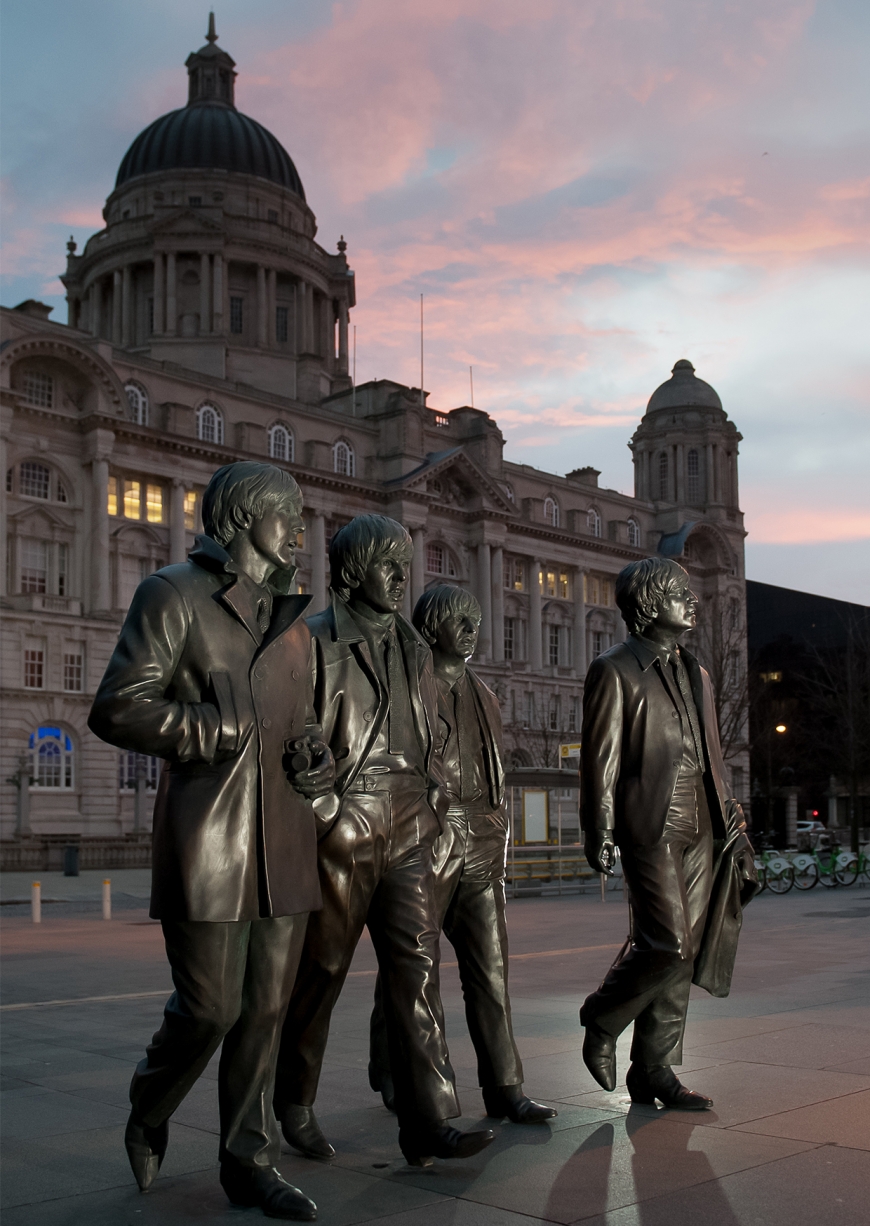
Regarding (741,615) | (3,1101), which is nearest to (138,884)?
(3,1101)

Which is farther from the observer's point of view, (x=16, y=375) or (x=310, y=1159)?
(x=16, y=375)

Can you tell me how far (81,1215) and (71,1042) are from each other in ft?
13.9

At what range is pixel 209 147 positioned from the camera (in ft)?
259

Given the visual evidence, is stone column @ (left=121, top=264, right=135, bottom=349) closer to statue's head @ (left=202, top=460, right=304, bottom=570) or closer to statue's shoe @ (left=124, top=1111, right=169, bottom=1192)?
statue's head @ (left=202, top=460, right=304, bottom=570)

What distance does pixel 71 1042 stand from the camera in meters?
8.60

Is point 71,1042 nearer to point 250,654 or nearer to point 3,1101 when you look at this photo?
point 3,1101

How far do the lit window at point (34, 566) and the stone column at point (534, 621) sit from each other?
94.6 ft

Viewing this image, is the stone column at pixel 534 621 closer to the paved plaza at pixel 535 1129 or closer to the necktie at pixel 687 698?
the paved plaza at pixel 535 1129

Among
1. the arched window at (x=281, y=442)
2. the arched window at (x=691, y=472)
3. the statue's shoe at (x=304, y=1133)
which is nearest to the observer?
the statue's shoe at (x=304, y=1133)

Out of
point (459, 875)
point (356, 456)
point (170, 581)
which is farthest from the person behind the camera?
point (356, 456)

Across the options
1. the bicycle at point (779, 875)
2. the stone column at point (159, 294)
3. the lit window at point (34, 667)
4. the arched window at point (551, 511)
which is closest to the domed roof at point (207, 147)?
the stone column at point (159, 294)

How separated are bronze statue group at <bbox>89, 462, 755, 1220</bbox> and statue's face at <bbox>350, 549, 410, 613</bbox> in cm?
1

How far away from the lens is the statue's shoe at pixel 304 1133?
533 cm

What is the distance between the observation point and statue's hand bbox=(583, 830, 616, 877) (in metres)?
6.13
